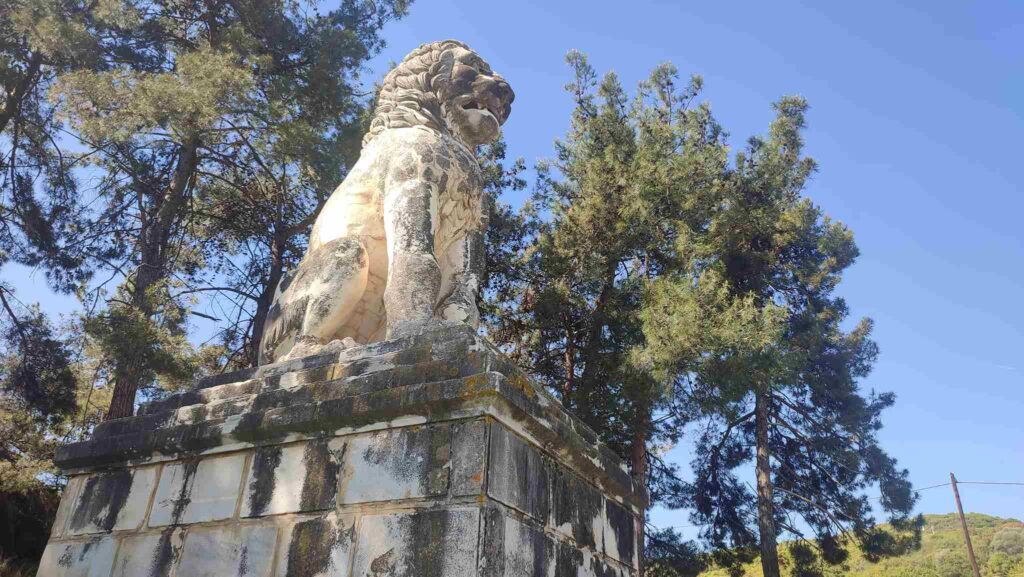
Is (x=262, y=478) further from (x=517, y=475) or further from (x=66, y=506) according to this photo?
(x=66, y=506)

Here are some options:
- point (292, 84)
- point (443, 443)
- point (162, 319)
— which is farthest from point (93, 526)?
point (292, 84)

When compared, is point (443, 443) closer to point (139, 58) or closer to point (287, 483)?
point (287, 483)

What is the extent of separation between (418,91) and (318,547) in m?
2.69

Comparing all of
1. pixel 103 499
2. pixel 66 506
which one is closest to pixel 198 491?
pixel 103 499

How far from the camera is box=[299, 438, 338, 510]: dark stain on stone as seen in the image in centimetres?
282

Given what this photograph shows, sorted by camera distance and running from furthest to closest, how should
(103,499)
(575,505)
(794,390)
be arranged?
(794,390)
(103,499)
(575,505)

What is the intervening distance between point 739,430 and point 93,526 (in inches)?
473

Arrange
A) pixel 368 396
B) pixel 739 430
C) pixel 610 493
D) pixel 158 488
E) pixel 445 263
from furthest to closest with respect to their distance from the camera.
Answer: pixel 739 430 < pixel 445 263 < pixel 610 493 < pixel 158 488 < pixel 368 396

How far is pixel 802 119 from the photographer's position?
13984mm

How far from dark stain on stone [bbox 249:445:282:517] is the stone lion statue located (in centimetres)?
59

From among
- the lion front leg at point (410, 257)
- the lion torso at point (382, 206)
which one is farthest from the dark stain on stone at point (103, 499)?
the lion front leg at point (410, 257)

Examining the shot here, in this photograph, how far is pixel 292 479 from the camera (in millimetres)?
2934

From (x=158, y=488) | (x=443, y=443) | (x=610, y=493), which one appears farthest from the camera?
(x=610, y=493)

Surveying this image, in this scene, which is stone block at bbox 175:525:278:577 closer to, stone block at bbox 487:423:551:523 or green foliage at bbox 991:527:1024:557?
stone block at bbox 487:423:551:523
